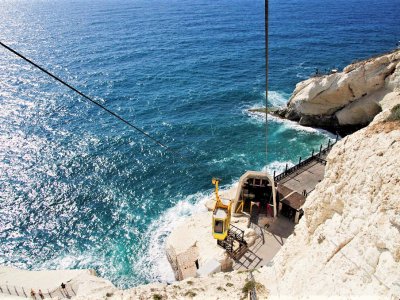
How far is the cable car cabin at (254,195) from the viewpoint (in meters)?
35.1

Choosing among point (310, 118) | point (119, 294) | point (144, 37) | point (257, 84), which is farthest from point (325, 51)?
point (119, 294)

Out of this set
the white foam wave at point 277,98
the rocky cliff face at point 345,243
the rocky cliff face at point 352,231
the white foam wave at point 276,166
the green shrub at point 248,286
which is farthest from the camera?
the white foam wave at point 277,98

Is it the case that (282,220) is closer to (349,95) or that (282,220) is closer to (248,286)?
(248,286)

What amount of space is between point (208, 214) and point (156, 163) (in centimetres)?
1547

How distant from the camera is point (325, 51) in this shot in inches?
3575

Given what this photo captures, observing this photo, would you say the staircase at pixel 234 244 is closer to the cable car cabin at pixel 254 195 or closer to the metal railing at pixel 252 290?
the cable car cabin at pixel 254 195

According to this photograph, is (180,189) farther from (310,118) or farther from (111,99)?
(111,99)

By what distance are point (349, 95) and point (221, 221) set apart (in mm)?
35785

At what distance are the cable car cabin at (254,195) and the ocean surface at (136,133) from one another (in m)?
7.69

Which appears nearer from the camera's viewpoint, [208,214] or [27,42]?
[208,214]

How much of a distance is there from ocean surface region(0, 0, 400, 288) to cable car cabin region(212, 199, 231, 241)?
26.9 feet

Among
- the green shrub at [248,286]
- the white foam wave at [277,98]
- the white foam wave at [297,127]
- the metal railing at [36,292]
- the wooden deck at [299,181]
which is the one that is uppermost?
the green shrub at [248,286]

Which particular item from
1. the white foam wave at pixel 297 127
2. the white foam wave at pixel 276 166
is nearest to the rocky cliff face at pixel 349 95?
the white foam wave at pixel 297 127

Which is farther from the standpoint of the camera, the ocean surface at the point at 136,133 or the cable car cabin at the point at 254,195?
the ocean surface at the point at 136,133
